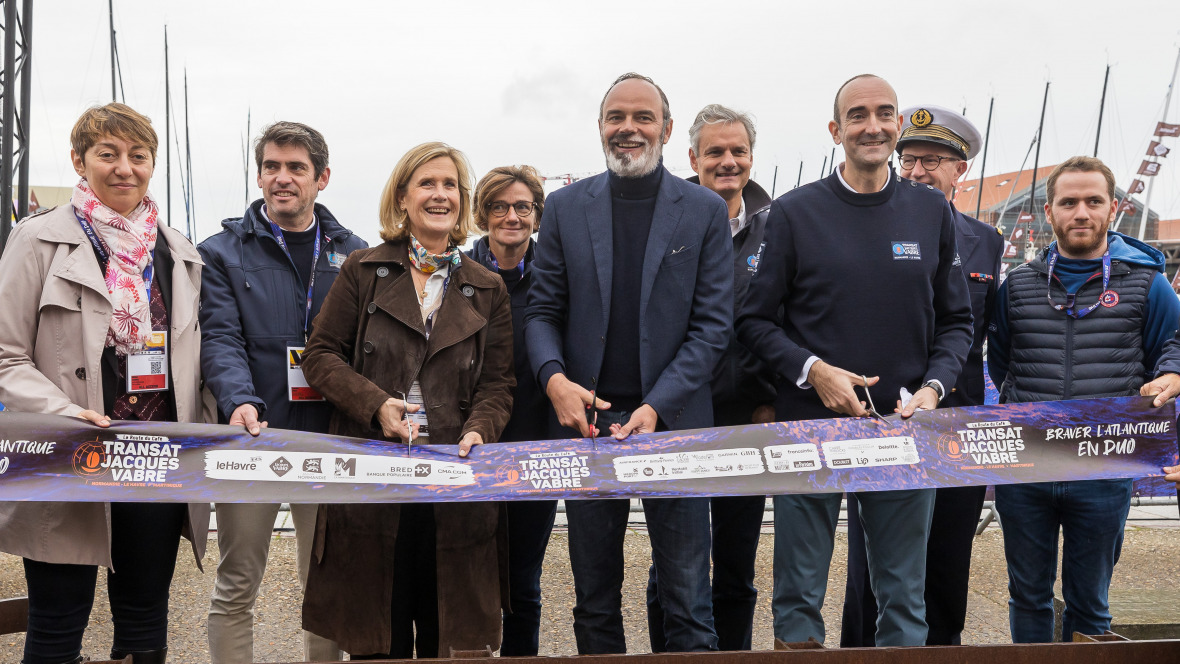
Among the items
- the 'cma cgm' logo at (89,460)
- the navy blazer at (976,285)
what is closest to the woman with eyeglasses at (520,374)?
the 'cma cgm' logo at (89,460)

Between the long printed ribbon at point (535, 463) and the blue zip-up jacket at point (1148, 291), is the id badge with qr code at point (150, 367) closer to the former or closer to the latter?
the long printed ribbon at point (535, 463)

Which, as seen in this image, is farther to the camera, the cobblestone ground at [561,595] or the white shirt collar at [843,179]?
the cobblestone ground at [561,595]

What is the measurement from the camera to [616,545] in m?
→ 3.10

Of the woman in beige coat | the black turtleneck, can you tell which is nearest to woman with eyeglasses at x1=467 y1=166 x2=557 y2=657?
the black turtleneck

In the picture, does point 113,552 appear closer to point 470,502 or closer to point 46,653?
point 46,653

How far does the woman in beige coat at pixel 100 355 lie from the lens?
286cm

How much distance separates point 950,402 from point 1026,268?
69 cm

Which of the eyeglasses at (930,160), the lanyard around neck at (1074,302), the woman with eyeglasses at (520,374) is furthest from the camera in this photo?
the eyeglasses at (930,160)

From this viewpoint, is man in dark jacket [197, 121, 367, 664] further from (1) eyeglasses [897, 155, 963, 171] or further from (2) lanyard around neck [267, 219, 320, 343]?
(1) eyeglasses [897, 155, 963, 171]

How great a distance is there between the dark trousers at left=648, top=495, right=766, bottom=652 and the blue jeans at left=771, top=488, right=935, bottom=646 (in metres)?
0.66

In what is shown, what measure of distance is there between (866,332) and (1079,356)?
1.05 m

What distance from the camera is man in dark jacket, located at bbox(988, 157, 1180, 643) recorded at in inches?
134

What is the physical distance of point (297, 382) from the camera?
3365mm

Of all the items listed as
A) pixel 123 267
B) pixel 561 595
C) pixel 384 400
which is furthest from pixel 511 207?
pixel 561 595
